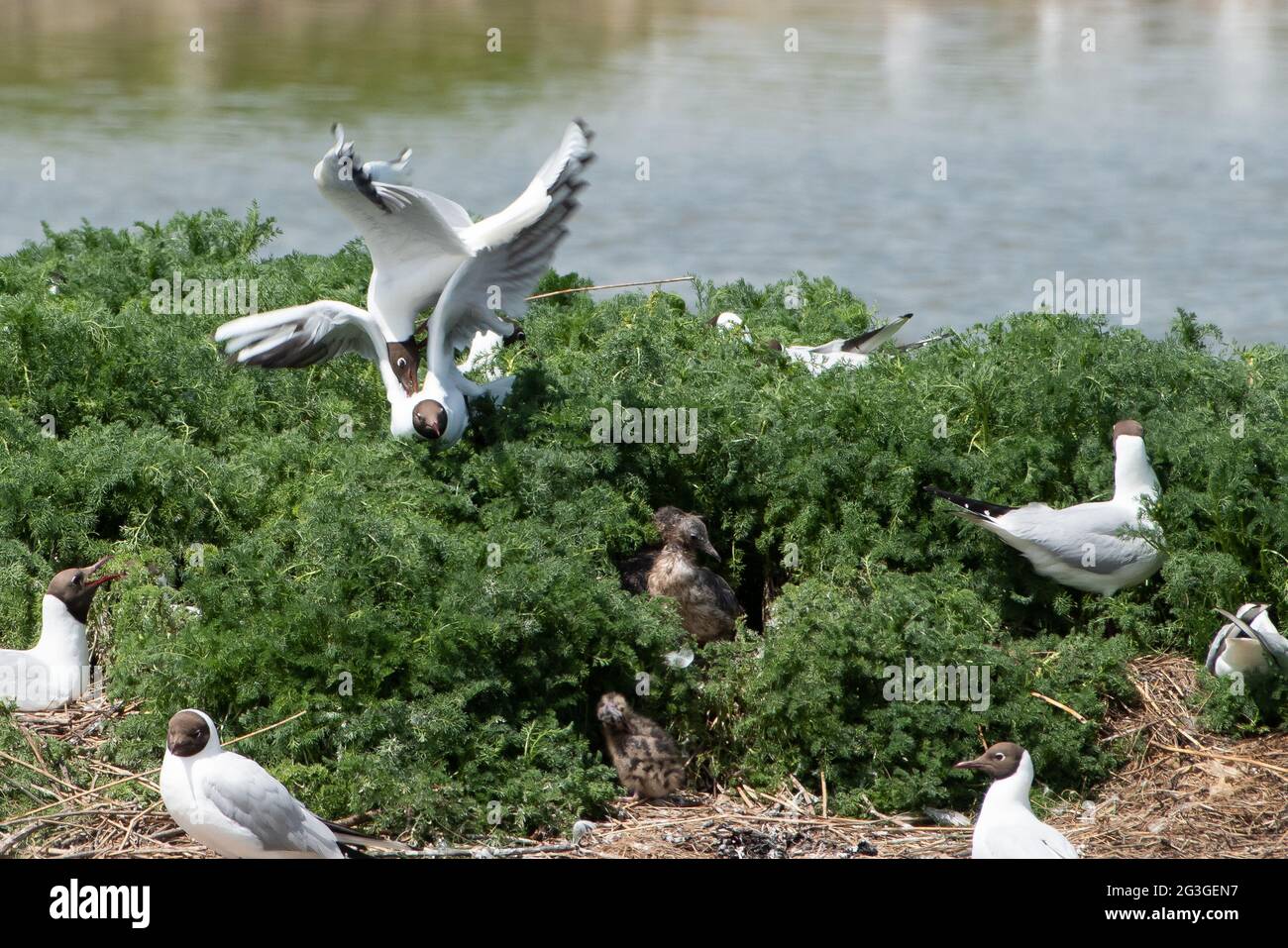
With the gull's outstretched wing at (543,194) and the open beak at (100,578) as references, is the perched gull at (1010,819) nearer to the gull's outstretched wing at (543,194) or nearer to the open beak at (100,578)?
the gull's outstretched wing at (543,194)

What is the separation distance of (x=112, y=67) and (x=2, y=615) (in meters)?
13.9

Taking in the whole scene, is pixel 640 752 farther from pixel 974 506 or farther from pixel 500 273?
pixel 500 273

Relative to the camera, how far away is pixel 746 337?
28.3ft

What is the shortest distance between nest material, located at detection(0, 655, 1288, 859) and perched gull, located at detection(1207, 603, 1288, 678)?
25 cm

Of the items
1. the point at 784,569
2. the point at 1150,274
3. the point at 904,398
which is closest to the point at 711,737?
the point at 784,569

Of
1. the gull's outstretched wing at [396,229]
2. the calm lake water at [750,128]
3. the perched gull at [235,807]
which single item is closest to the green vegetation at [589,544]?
the perched gull at [235,807]

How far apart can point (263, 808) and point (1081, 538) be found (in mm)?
3421

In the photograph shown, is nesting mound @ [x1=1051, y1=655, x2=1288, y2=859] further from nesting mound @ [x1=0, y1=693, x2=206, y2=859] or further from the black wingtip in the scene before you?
nesting mound @ [x1=0, y1=693, x2=206, y2=859]

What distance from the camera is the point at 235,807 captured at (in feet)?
16.3

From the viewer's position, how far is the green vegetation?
221 inches

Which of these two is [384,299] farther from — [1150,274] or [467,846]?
[1150,274]

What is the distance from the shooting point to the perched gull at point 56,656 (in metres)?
6.09

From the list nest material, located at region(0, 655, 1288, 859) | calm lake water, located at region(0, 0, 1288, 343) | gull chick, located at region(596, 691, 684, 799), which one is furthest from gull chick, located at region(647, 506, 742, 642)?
calm lake water, located at region(0, 0, 1288, 343)

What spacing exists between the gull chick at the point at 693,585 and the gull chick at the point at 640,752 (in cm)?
59
